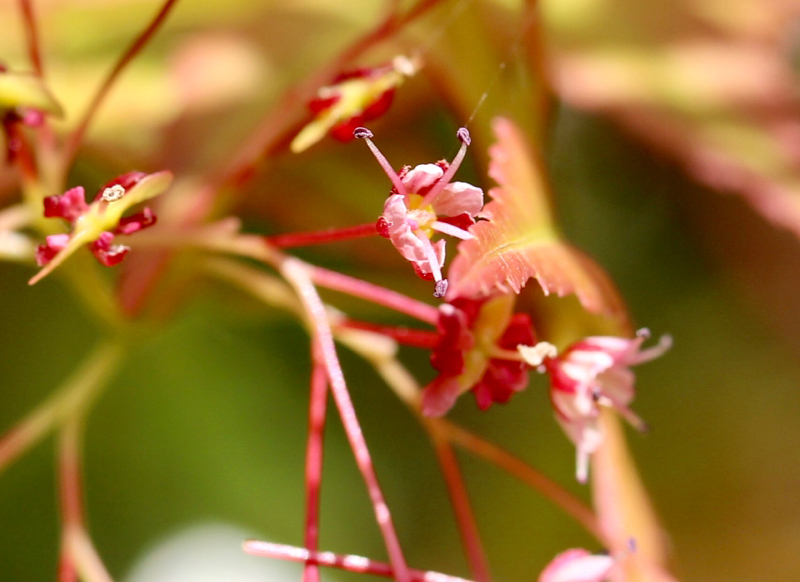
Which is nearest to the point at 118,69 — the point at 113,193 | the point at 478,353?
the point at 113,193

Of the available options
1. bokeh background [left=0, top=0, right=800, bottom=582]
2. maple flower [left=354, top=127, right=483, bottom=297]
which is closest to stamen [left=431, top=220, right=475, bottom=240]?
maple flower [left=354, top=127, right=483, bottom=297]

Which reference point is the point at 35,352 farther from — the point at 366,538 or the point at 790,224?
the point at 790,224

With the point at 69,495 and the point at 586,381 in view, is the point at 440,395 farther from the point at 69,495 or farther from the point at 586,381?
the point at 69,495

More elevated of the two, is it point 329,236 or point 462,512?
point 329,236

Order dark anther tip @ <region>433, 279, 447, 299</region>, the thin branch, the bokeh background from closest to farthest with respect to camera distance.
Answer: dark anther tip @ <region>433, 279, 447, 299</region>
the thin branch
the bokeh background

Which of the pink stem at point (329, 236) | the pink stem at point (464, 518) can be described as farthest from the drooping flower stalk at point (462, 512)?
the pink stem at point (329, 236)

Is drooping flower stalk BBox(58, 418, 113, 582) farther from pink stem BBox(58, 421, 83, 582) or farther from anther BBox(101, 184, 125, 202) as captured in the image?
anther BBox(101, 184, 125, 202)
